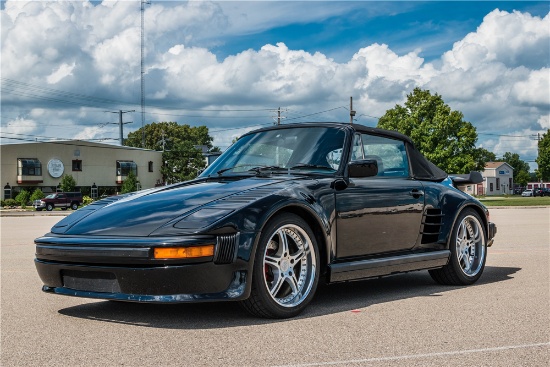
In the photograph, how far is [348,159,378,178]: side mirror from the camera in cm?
577

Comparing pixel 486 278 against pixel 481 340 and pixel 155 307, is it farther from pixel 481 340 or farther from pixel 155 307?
pixel 155 307

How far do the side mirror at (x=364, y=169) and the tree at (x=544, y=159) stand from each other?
82.3 m

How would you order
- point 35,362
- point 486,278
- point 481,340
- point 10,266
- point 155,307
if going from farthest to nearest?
point 10,266
point 486,278
point 155,307
point 481,340
point 35,362

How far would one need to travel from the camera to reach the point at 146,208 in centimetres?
519

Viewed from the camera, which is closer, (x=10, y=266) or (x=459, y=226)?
(x=459, y=226)

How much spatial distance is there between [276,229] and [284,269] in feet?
1.14

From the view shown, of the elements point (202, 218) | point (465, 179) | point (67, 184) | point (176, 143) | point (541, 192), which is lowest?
Answer: point (541, 192)

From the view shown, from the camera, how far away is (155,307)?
568 centimetres

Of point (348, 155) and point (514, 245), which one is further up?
point (348, 155)

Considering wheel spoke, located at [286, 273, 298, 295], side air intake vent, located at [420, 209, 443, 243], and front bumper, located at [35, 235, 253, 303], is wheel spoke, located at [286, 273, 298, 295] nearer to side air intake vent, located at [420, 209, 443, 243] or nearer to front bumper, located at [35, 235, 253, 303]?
front bumper, located at [35, 235, 253, 303]

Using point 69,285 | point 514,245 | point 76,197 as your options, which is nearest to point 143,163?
point 76,197

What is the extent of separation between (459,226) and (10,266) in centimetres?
590

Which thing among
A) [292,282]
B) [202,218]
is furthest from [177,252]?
[292,282]

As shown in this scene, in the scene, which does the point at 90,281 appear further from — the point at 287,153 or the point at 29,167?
the point at 29,167
